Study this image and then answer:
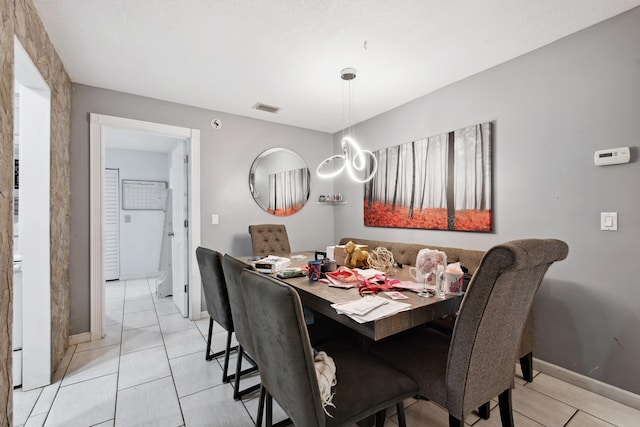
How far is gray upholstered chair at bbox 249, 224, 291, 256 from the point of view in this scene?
3.45 meters

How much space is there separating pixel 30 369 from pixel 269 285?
2.19m

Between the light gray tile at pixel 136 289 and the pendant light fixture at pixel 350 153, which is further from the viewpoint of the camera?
the light gray tile at pixel 136 289

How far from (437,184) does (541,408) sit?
190cm

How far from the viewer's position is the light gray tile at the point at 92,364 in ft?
7.18

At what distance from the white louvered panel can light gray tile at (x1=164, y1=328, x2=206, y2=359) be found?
3053mm

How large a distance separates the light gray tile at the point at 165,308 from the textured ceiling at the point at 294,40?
8.13 feet

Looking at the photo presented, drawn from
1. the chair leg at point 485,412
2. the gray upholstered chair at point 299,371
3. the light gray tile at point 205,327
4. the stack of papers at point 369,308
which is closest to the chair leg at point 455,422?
the gray upholstered chair at point 299,371

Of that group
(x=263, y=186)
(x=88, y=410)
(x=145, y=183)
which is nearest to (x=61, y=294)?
(x=88, y=410)

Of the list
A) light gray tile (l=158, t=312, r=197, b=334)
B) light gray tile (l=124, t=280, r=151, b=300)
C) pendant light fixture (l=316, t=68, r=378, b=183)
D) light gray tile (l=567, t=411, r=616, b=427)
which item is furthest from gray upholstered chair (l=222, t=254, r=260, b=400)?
light gray tile (l=124, t=280, r=151, b=300)

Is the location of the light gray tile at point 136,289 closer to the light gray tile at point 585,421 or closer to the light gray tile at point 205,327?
the light gray tile at point 205,327

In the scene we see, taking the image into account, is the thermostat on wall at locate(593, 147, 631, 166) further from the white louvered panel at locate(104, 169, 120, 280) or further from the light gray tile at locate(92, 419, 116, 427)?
the white louvered panel at locate(104, 169, 120, 280)

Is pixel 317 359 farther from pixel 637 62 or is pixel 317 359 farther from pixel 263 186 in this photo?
pixel 263 186

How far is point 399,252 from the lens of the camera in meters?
3.07

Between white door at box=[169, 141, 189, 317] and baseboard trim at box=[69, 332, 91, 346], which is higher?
white door at box=[169, 141, 189, 317]
